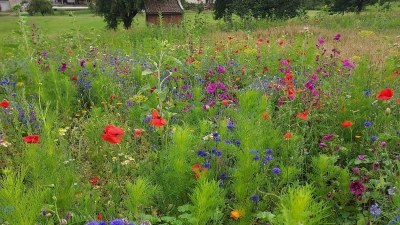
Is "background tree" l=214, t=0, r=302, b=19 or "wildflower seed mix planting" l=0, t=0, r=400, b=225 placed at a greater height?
"background tree" l=214, t=0, r=302, b=19

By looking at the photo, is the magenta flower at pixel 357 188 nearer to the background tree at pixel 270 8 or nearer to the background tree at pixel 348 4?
the background tree at pixel 270 8

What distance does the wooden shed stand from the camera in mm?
22891

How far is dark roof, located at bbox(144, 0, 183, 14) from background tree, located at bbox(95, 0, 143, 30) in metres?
0.75

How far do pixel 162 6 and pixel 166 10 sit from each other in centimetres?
41

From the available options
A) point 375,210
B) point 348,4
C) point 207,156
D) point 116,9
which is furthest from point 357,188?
point 348,4

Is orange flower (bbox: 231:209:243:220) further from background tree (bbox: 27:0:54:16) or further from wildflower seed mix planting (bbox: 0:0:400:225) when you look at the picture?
background tree (bbox: 27:0:54:16)

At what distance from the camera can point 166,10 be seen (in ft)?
80.4

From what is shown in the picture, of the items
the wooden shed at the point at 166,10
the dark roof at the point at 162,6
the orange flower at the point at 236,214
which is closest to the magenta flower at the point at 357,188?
the orange flower at the point at 236,214

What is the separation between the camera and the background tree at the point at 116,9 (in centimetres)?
2118

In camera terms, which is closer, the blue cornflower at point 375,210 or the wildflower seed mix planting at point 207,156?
the blue cornflower at point 375,210

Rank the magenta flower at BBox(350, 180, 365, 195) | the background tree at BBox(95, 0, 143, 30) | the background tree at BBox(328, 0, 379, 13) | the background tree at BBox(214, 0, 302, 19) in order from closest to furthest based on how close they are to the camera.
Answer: the magenta flower at BBox(350, 180, 365, 195) < the background tree at BBox(214, 0, 302, 19) < the background tree at BBox(95, 0, 143, 30) < the background tree at BBox(328, 0, 379, 13)

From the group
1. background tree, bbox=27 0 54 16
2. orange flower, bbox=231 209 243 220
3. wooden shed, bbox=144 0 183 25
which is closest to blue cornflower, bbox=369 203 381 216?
orange flower, bbox=231 209 243 220

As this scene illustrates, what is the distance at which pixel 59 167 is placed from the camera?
217 cm

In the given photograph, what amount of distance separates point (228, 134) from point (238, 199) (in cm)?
82
